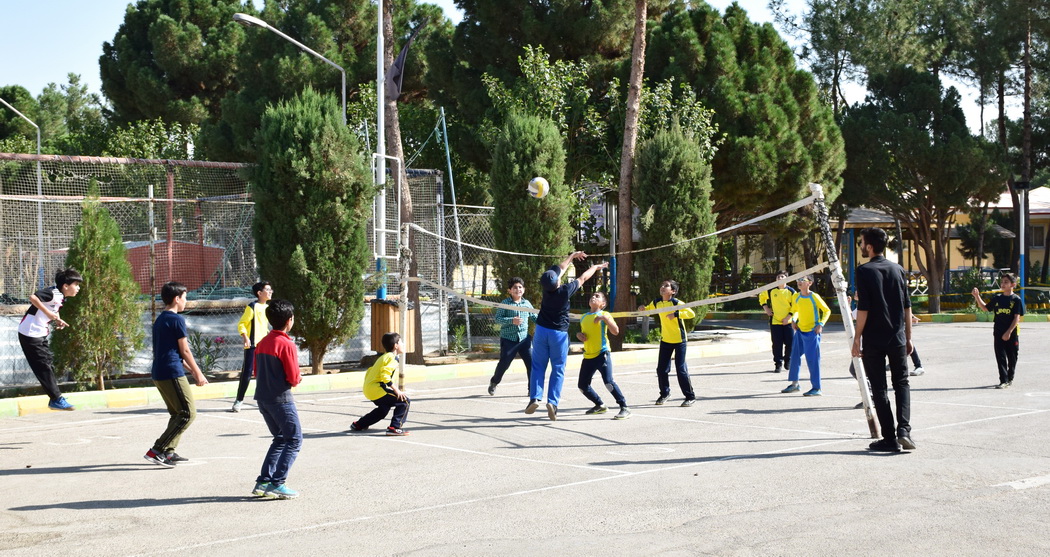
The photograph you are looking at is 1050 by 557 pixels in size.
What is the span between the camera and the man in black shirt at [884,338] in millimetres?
9281

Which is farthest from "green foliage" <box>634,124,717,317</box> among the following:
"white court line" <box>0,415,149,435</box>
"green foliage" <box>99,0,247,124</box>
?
"green foliage" <box>99,0,247,124</box>

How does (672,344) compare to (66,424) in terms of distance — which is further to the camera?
(672,344)

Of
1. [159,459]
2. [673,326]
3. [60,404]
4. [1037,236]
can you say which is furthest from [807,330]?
[1037,236]

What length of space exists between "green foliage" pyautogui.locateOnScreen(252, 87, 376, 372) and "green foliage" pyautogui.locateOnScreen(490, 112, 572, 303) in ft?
14.4

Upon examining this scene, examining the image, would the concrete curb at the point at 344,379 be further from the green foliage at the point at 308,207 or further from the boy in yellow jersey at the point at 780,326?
the boy in yellow jersey at the point at 780,326

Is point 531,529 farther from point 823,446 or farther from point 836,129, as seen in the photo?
point 836,129

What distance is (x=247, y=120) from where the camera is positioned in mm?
35344

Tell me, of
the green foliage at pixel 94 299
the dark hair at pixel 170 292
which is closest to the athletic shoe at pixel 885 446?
the dark hair at pixel 170 292

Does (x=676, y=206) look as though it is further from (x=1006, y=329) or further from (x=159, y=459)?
(x=159, y=459)

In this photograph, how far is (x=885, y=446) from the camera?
30.7 ft

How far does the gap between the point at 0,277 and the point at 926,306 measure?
31572 mm

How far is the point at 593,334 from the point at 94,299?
24.7ft

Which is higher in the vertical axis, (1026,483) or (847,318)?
(847,318)

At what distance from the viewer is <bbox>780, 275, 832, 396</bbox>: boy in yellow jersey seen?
14100mm
